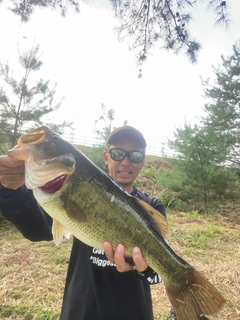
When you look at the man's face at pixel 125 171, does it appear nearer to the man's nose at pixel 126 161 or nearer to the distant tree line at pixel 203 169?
the man's nose at pixel 126 161

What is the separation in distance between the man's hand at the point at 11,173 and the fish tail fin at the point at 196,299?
48.1 inches

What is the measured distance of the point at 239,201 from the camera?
12.3 metres

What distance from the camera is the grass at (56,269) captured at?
11.8ft

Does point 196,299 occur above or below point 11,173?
below

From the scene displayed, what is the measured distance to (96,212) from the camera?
1665 millimetres

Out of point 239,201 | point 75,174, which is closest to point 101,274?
point 75,174

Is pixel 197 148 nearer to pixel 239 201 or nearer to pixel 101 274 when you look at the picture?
pixel 239 201

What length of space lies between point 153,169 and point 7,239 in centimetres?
1046

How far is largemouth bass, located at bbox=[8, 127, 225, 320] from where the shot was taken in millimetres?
1633

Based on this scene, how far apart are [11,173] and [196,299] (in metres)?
Answer: 1.41

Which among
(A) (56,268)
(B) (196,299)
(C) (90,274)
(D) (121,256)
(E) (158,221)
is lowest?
(A) (56,268)

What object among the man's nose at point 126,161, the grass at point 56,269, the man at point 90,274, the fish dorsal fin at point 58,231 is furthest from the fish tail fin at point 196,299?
the grass at point 56,269

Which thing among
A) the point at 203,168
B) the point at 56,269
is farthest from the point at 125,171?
the point at 203,168

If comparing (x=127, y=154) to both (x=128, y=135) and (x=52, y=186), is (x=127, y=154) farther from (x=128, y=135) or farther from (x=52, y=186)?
(x=52, y=186)
